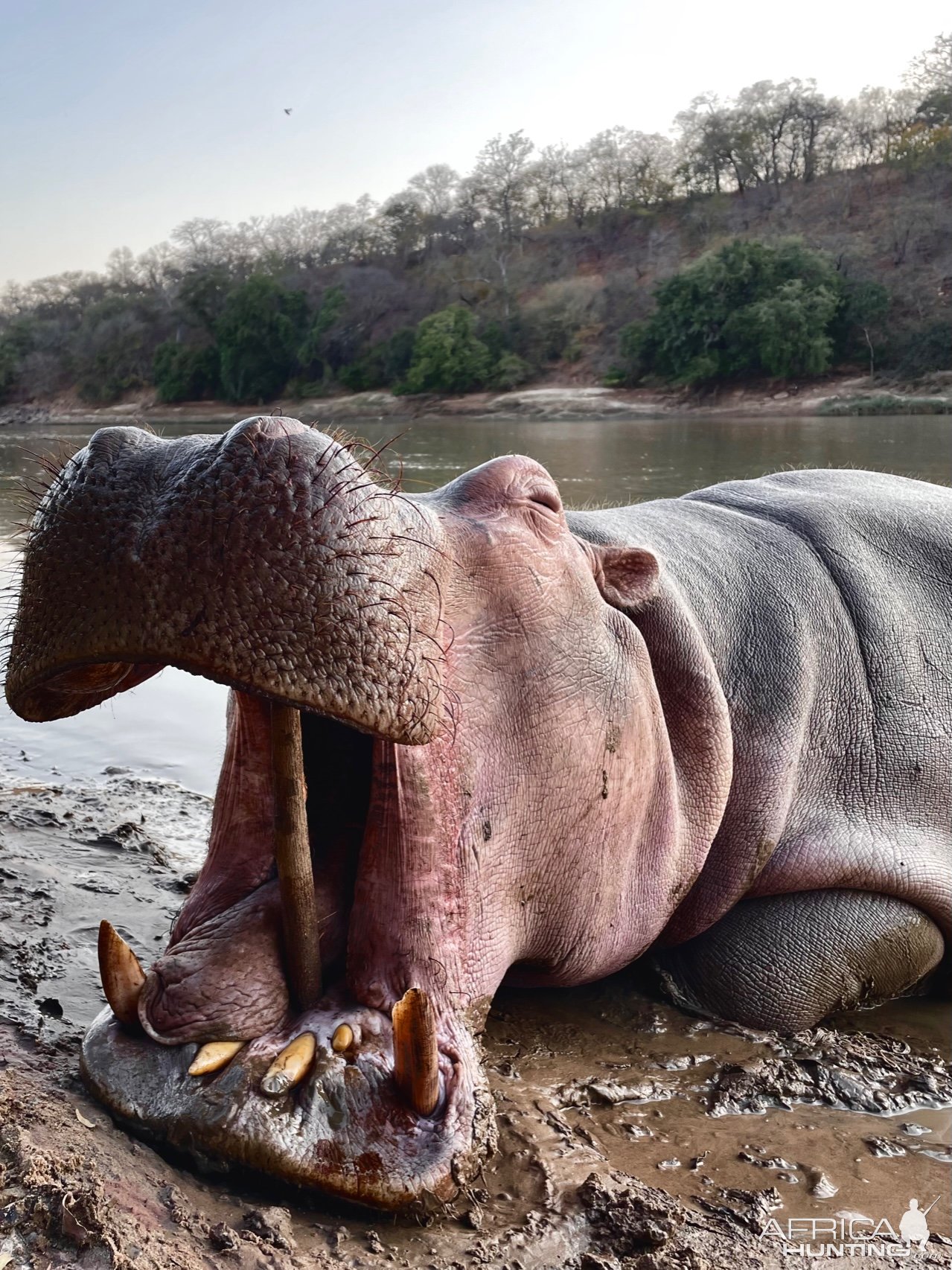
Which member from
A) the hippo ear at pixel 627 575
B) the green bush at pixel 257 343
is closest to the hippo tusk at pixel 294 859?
the hippo ear at pixel 627 575

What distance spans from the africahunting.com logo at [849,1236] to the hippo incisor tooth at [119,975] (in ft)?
3.76

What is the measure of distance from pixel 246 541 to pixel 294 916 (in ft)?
2.14

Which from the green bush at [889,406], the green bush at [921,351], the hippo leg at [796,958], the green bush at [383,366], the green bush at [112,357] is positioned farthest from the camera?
the green bush at [112,357]

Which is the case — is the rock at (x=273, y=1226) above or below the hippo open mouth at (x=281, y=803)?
below

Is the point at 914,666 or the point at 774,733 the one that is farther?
the point at 914,666

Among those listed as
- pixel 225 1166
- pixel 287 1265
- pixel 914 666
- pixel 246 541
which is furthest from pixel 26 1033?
pixel 914 666

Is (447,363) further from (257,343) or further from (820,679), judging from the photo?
(820,679)

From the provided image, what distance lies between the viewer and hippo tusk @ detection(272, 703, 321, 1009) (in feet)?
6.18

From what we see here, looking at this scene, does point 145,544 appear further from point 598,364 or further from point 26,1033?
point 598,364

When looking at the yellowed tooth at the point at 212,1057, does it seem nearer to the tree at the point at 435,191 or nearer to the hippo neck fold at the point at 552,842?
the hippo neck fold at the point at 552,842

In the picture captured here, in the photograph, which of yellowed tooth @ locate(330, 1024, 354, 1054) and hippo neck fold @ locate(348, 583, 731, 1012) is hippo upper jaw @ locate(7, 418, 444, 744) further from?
yellowed tooth @ locate(330, 1024, 354, 1054)

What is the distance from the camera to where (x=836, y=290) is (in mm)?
41219

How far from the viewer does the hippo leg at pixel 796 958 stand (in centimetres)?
269

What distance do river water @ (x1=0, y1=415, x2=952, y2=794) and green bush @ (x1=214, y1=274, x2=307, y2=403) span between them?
391 inches
